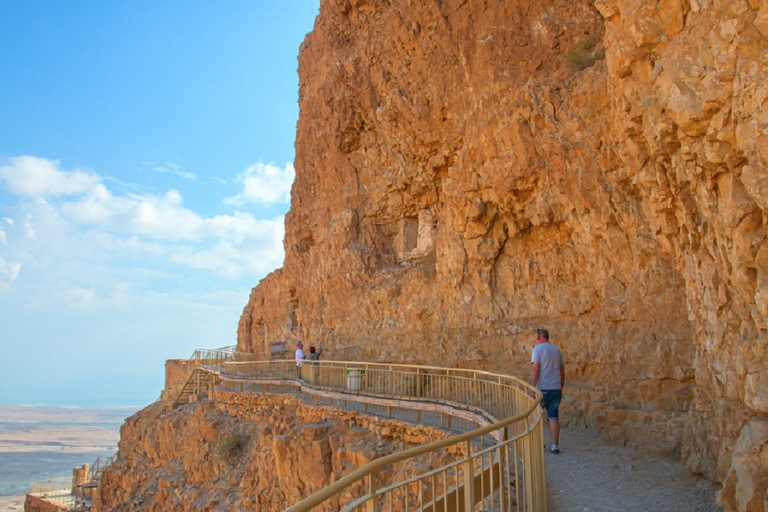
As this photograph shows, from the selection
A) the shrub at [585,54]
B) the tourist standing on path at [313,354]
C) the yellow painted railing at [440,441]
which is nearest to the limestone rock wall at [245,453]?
the yellow painted railing at [440,441]

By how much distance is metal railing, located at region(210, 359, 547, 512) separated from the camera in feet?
12.2

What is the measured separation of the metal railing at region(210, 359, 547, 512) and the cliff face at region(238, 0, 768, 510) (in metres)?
2.10

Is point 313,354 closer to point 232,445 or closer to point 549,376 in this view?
point 232,445

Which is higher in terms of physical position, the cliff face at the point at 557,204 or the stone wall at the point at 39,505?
the cliff face at the point at 557,204

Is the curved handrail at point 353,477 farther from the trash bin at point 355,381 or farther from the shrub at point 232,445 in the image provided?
the shrub at point 232,445

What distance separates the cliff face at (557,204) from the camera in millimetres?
5766

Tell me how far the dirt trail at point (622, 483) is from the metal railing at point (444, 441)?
2.02 feet

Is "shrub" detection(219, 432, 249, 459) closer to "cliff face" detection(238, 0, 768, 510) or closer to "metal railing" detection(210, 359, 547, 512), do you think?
"metal railing" detection(210, 359, 547, 512)

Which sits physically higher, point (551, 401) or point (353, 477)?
point (353, 477)

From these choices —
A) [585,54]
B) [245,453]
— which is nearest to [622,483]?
[585,54]

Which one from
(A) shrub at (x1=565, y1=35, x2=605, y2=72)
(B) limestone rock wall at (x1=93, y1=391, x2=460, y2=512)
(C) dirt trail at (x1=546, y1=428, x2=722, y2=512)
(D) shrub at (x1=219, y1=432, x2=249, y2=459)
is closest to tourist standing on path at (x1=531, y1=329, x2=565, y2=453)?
(C) dirt trail at (x1=546, y1=428, x2=722, y2=512)

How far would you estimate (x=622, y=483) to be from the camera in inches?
275

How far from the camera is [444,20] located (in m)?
18.5

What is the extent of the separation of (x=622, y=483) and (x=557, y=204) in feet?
25.7
